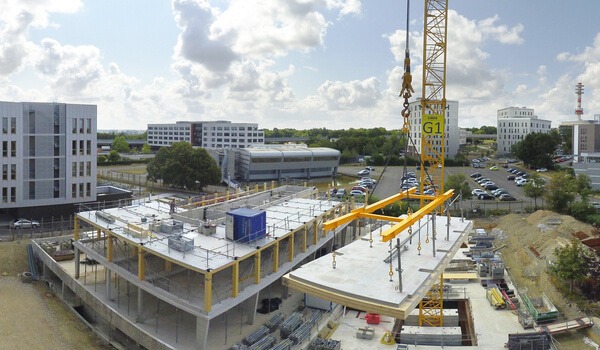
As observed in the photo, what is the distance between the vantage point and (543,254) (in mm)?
25984

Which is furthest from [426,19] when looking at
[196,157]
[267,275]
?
[196,157]

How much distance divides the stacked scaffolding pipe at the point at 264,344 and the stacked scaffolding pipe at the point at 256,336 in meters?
0.27

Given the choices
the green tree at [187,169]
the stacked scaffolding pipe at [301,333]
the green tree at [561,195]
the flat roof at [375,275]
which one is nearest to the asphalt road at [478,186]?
the green tree at [561,195]

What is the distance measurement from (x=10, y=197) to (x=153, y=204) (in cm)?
1357

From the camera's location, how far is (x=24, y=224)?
3122 cm

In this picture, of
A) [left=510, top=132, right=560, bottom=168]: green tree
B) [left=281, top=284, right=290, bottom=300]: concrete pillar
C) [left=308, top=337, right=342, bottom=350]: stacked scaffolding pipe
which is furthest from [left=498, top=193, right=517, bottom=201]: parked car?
[left=308, top=337, right=342, bottom=350]: stacked scaffolding pipe

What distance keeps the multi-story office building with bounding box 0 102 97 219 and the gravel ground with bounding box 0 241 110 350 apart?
829cm

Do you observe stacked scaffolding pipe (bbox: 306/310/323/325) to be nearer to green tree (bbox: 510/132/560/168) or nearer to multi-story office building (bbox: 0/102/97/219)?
multi-story office building (bbox: 0/102/97/219)

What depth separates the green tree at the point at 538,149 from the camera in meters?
67.3

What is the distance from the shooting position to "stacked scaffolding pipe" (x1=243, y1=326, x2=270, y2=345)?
56.4 ft

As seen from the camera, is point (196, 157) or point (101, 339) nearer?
point (101, 339)

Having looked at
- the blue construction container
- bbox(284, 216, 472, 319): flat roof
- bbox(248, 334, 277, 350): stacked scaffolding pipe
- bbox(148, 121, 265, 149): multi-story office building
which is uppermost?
bbox(148, 121, 265, 149): multi-story office building

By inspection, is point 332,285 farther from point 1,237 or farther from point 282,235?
point 1,237

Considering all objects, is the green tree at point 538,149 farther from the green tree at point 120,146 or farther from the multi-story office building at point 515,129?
the green tree at point 120,146
